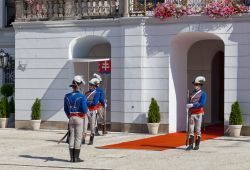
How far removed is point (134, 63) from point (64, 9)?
359 cm

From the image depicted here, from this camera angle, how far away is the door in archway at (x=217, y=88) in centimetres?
2714

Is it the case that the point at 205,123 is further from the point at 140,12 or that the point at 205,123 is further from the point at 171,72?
the point at 140,12

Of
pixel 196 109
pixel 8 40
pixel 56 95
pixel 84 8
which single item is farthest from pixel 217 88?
pixel 196 109

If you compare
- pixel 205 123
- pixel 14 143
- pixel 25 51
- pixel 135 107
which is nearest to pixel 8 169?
pixel 14 143

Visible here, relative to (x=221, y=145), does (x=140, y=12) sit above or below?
above

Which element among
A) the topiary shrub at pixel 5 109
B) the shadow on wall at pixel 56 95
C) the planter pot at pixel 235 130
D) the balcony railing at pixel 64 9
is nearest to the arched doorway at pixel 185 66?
the planter pot at pixel 235 130

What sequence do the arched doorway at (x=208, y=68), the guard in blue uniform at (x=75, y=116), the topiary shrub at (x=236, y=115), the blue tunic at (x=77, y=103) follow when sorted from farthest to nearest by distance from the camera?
the arched doorway at (x=208, y=68), the topiary shrub at (x=236, y=115), the blue tunic at (x=77, y=103), the guard in blue uniform at (x=75, y=116)

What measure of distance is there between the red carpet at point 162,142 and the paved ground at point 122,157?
0.63 meters

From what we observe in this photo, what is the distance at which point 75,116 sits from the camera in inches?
599

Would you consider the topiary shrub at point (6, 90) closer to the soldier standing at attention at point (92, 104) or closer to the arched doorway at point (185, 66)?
the arched doorway at point (185, 66)

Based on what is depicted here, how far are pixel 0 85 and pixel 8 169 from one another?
1560 cm

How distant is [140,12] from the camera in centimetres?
2308

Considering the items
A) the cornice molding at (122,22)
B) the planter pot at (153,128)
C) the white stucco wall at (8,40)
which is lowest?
the planter pot at (153,128)

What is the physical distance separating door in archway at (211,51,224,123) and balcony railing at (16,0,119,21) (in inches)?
219
